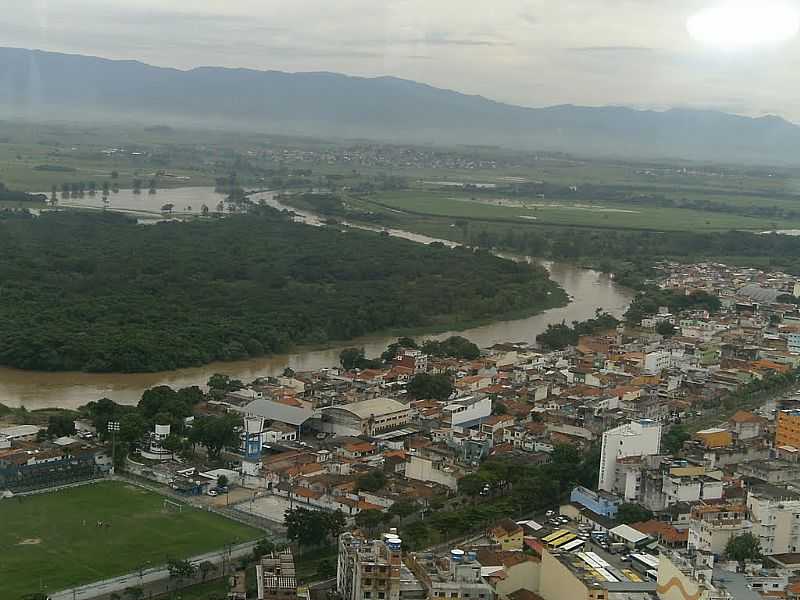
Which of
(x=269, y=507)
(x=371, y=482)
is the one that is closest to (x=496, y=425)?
(x=371, y=482)

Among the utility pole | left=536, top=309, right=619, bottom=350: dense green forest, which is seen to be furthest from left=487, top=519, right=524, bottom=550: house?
left=536, top=309, right=619, bottom=350: dense green forest

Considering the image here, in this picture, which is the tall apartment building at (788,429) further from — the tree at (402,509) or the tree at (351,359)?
the tree at (351,359)

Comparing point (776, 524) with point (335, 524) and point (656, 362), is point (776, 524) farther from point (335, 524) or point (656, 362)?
point (656, 362)

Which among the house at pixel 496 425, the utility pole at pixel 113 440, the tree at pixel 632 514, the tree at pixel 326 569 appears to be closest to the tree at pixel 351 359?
the house at pixel 496 425

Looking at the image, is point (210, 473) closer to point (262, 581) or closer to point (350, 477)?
point (350, 477)

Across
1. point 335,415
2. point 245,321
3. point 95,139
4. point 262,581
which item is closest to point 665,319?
point 245,321
